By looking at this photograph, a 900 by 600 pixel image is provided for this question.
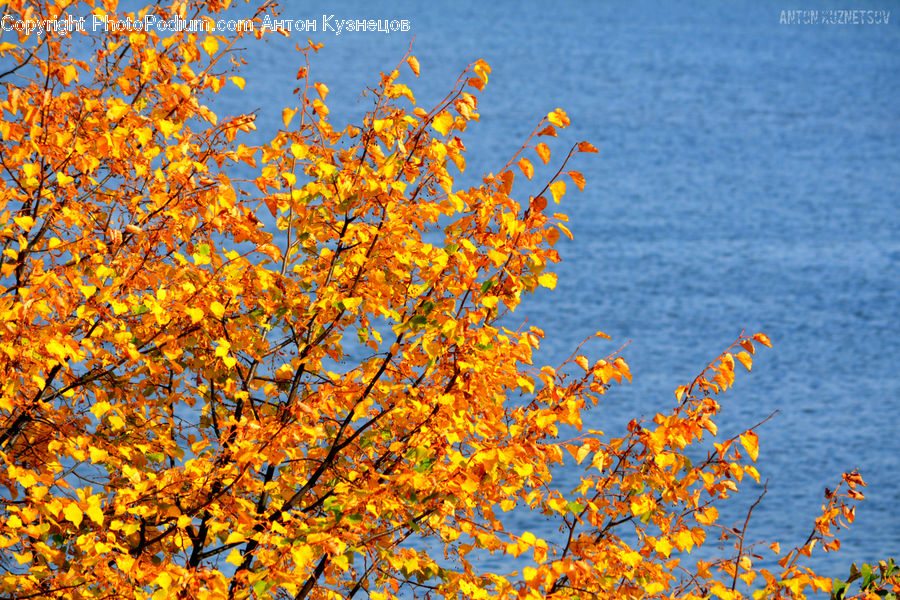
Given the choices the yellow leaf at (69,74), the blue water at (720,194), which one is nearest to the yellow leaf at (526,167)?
the yellow leaf at (69,74)

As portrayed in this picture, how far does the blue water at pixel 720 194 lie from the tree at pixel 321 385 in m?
9.64

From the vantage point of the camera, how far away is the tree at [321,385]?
149 inches

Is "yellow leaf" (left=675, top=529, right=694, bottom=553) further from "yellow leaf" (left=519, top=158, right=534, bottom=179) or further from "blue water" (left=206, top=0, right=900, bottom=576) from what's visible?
"blue water" (left=206, top=0, right=900, bottom=576)

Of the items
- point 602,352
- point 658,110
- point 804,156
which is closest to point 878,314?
point 602,352

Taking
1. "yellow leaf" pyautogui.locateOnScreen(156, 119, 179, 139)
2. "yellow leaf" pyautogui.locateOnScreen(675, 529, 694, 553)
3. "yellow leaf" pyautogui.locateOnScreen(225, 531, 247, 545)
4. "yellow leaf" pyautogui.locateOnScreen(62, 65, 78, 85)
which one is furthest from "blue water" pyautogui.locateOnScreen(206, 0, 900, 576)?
"yellow leaf" pyautogui.locateOnScreen(62, 65, 78, 85)

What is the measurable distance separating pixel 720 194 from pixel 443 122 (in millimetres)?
34787

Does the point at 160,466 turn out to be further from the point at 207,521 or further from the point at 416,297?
the point at 416,297

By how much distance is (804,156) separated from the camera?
141 feet

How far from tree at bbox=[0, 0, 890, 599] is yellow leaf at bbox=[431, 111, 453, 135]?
0.04ft

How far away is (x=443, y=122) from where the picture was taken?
151 inches

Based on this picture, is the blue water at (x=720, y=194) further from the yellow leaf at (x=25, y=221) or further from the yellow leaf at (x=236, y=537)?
the yellow leaf at (x=25, y=221)

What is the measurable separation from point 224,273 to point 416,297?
30.1 inches

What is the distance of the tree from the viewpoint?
149 inches

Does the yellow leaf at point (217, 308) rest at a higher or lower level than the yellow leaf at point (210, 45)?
lower
